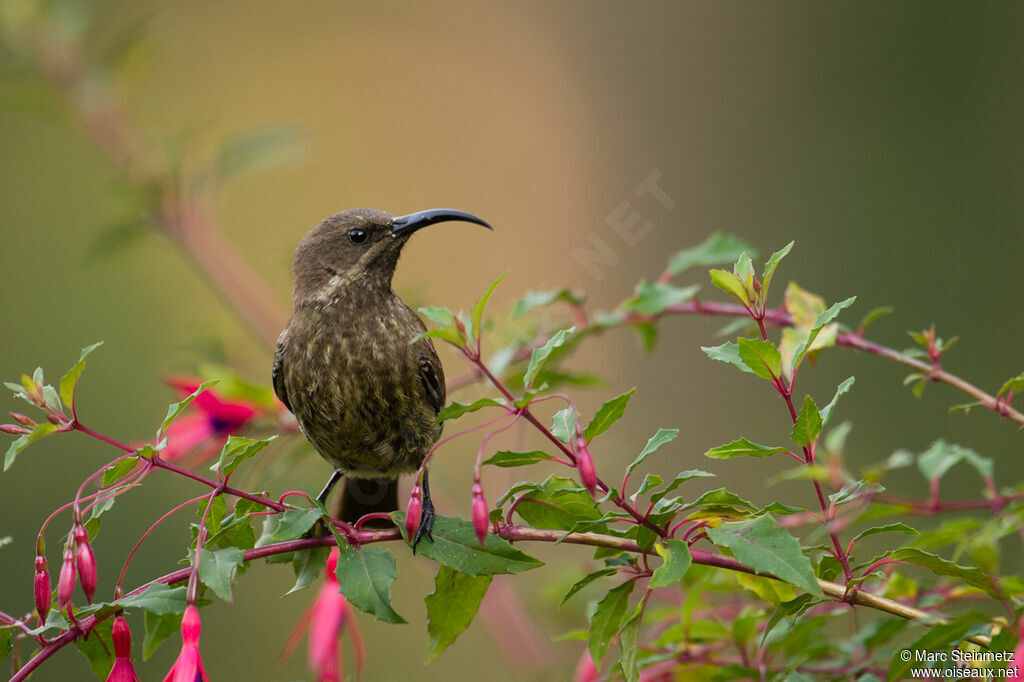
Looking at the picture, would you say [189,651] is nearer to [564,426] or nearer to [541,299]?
[564,426]

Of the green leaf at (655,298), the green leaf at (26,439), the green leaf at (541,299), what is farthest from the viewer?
the green leaf at (541,299)

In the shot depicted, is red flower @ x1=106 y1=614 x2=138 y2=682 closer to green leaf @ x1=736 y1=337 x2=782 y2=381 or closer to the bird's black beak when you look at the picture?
green leaf @ x1=736 y1=337 x2=782 y2=381

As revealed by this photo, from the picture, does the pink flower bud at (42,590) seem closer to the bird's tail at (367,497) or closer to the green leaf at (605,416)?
the green leaf at (605,416)

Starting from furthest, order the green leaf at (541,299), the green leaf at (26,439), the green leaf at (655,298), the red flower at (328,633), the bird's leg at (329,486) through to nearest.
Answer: the bird's leg at (329,486)
the green leaf at (541,299)
the green leaf at (655,298)
the red flower at (328,633)
the green leaf at (26,439)

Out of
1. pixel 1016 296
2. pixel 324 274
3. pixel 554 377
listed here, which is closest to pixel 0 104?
pixel 324 274

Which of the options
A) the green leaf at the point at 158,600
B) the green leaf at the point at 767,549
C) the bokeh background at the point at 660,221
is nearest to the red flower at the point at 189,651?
the green leaf at the point at 158,600

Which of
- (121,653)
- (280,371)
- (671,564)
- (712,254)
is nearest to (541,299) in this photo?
(712,254)

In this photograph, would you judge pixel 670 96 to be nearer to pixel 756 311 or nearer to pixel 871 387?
pixel 871 387

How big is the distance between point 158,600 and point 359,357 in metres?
1.25

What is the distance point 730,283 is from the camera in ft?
5.67

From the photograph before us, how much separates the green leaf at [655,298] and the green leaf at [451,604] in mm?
831

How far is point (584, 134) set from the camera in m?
7.66

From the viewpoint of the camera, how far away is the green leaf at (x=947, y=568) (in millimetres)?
1454

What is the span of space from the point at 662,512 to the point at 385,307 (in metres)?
1.48
